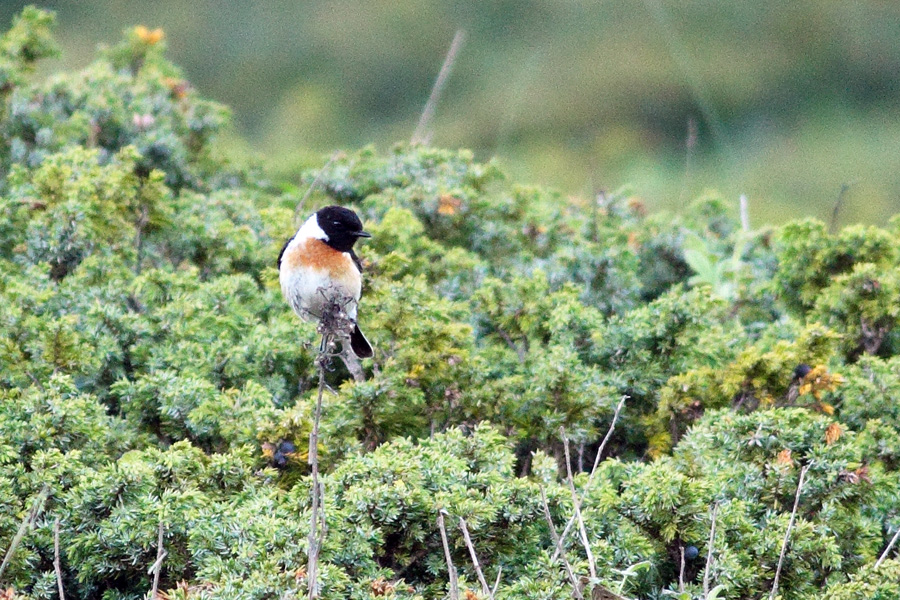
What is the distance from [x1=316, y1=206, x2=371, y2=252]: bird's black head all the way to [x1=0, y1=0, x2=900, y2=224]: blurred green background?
7.68 m

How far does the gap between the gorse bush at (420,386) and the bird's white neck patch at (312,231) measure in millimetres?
351

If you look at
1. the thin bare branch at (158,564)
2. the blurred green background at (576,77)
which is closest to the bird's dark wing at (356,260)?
the thin bare branch at (158,564)

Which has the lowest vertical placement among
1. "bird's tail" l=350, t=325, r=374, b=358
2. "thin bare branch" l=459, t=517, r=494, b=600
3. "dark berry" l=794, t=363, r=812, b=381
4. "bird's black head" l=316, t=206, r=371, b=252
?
"thin bare branch" l=459, t=517, r=494, b=600

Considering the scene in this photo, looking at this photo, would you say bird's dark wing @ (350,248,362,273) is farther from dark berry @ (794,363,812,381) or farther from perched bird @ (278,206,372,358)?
dark berry @ (794,363,812,381)

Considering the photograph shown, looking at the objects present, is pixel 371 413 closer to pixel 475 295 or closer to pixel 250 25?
pixel 475 295

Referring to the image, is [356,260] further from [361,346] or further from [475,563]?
[475,563]

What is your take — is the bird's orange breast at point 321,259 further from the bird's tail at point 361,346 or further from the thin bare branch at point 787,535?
the thin bare branch at point 787,535

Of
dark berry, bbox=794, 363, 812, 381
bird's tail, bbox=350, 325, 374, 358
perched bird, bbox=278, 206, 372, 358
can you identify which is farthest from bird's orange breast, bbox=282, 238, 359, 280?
dark berry, bbox=794, 363, 812, 381

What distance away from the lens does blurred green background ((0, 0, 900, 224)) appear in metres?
13.8

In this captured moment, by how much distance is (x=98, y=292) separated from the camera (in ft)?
18.7

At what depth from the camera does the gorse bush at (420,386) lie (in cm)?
418

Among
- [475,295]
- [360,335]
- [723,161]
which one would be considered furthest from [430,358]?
[723,161]

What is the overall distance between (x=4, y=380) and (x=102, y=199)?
1.41 metres

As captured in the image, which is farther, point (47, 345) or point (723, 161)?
point (723, 161)
